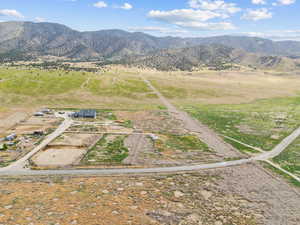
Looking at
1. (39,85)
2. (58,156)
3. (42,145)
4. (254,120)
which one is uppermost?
(39,85)

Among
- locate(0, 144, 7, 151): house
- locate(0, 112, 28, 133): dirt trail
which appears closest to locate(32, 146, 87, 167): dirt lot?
locate(0, 144, 7, 151): house

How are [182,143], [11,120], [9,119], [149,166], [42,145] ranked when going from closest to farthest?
[149,166], [42,145], [182,143], [11,120], [9,119]

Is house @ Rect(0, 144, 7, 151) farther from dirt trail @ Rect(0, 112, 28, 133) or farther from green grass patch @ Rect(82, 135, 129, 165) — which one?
green grass patch @ Rect(82, 135, 129, 165)

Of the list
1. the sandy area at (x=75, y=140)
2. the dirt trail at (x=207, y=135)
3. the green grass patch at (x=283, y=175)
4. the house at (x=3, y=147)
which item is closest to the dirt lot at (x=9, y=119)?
the house at (x=3, y=147)

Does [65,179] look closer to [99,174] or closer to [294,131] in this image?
[99,174]

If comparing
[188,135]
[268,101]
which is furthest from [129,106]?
[268,101]

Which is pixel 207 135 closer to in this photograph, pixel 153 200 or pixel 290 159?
pixel 290 159

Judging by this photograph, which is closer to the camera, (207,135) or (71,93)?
(207,135)

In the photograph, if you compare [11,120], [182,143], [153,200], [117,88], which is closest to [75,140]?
[182,143]
